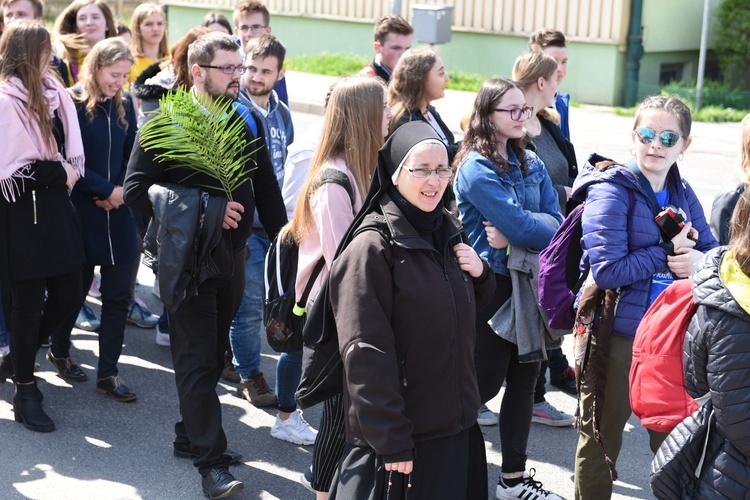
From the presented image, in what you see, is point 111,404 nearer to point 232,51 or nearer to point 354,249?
point 232,51

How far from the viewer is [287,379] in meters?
5.27

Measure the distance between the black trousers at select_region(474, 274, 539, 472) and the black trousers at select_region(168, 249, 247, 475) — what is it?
1.25m

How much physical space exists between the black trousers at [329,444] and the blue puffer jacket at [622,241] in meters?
1.18

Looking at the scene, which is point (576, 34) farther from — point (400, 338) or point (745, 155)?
point (400, 338)

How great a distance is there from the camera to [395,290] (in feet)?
11.3

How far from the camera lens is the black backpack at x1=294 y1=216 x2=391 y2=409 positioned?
11.9 feet

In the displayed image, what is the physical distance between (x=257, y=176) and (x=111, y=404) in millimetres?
1677

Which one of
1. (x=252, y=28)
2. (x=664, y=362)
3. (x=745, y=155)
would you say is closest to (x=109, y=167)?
(x=252, y=28)

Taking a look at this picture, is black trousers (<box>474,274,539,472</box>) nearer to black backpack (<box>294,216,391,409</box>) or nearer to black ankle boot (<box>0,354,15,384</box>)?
black backpack (<box>294,216,391,409</box>)

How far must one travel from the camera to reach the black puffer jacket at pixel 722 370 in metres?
3.04

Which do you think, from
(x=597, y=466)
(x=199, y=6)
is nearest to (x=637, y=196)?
(x=597, y=466)

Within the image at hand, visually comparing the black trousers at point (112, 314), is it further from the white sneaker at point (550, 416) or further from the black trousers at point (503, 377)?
the white sneaker at point (550, 416)

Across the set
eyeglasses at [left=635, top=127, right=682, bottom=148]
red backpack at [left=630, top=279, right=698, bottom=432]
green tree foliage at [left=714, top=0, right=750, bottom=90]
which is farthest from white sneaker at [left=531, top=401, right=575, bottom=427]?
green tree foliage at [left=714, top=0, right=750, bottom=90]

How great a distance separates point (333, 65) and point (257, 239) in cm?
1374
